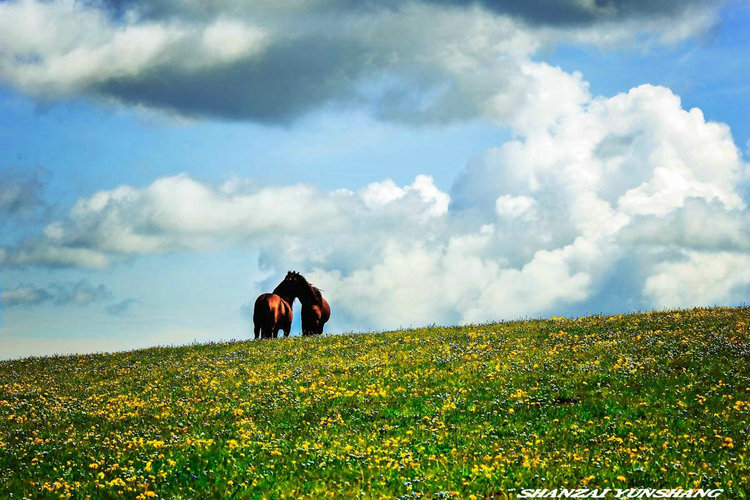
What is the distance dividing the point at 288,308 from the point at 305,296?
8.36 feet

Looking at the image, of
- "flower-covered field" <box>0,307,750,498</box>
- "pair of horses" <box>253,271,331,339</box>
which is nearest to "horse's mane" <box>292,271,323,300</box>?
"pair of horses" <box>253,271,331,339</box>

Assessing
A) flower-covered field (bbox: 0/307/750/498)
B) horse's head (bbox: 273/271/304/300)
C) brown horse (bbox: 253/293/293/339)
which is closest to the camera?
flower-covered field (bbox: 0/307/750/498)

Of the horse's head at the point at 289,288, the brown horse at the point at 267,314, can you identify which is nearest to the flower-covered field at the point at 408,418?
the brown horse at the point at 267,314

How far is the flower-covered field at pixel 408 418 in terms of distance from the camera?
14.1 m

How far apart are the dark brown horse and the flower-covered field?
19298 millimetres

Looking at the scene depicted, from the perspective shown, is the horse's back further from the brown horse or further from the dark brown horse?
the brown horse

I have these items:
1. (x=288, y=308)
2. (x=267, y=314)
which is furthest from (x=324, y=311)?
(x=267, y=314)

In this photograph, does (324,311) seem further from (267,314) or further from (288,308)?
(267,314)

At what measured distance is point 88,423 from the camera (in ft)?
72.3

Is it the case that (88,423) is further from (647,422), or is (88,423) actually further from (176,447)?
(647,422)

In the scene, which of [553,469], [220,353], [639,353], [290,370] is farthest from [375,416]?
[220,353]

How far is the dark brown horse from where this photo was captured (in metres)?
52.2

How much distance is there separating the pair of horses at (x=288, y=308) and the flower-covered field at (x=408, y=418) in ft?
45.8

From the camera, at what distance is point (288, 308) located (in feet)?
165
